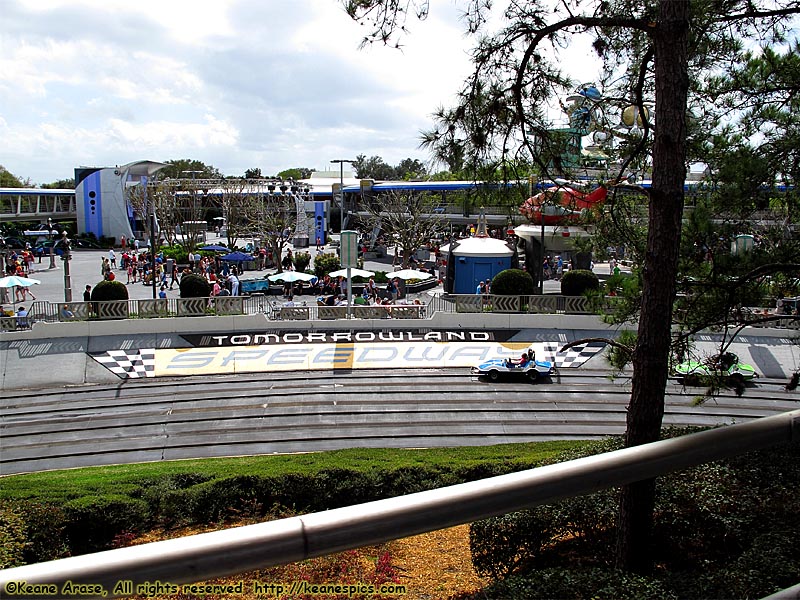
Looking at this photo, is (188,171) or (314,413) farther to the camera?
(188,171)

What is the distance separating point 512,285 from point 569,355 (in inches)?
177

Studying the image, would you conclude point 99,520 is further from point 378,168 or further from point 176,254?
point 378,168

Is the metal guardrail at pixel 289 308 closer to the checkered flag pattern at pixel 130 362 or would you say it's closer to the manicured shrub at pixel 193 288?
the manicured shrub at pixel 193 288

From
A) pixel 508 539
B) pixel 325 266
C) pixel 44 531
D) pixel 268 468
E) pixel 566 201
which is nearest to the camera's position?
pixel 508 539

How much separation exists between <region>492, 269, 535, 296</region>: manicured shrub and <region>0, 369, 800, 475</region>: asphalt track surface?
589cm

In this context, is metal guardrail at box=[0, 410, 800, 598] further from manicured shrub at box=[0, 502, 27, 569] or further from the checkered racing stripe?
the checkered racing stripe

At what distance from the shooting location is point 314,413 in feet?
59.8

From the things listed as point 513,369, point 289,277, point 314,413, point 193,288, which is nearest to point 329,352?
point 314,413

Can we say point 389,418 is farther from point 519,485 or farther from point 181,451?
point 519,485

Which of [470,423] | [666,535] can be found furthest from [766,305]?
[470,423]

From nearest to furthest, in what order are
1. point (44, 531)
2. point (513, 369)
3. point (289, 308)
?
point (44, 531) < point (513, 369) < point (289, 308)

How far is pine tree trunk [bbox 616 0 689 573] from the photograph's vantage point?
519 cm

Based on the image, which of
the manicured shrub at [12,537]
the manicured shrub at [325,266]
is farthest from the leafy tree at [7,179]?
the manicured shrub at [12,537]

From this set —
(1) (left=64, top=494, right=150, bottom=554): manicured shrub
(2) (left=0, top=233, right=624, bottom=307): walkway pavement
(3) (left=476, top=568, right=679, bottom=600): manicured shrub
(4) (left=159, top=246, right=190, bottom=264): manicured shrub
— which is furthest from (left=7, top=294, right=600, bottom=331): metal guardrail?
(3) (left=476, top=568, right=679, bottom=600): manicured shrub
